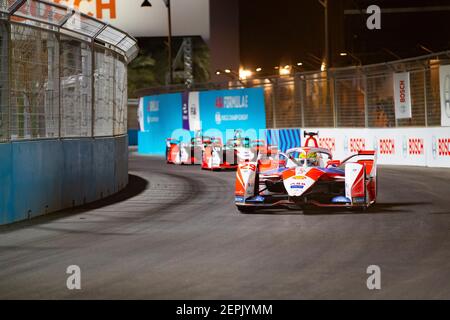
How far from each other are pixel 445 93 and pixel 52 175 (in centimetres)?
1373

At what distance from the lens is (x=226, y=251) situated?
938 cm

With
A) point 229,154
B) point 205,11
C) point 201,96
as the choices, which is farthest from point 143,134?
point 229,154

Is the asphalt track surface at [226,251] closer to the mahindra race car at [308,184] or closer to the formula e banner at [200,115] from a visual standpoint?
the mahindra race car at [308,184]

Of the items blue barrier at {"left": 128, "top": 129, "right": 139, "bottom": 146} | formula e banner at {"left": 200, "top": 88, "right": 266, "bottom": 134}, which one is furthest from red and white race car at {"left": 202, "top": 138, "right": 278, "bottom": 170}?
blue barrier at {"left": 128, "top": 129, "right": 139, "bottom": 146}

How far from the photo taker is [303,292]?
6922 millimetres

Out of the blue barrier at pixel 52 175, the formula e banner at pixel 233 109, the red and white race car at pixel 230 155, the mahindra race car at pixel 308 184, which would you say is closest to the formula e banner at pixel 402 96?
the red and white race car at pixel 230 155

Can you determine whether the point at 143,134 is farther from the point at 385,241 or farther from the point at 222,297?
the point at 222,297

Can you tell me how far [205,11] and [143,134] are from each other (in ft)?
34.9

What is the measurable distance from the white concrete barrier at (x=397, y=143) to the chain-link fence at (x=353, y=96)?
1.01 ft

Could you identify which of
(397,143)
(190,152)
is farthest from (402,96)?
(190,152)

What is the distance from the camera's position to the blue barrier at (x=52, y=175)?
12570 mm

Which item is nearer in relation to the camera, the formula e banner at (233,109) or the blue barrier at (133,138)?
the formula e banner at (233,109)

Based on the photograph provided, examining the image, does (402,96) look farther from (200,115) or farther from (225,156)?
(200,115)

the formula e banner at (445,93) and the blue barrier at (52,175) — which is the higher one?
the formula e banner at (445,93)
